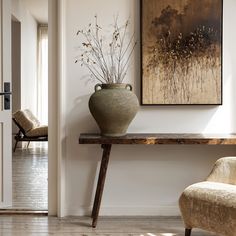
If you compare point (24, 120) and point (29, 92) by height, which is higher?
point (29, 92)

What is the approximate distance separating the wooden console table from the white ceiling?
5294 mm

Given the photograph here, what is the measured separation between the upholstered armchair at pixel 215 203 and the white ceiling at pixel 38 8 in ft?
19.4

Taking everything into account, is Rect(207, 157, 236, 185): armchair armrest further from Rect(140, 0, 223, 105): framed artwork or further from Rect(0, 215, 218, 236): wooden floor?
Rect(140, 0, 223, 105): framed artwork

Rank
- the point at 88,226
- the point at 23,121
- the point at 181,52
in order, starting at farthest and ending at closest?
1. the point at 23,121
2. the point at 181,52
3. the point at 88,226

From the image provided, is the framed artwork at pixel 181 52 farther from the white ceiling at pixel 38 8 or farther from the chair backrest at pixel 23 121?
the white ceiling at pixel 38 8

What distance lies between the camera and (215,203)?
268 centimetres

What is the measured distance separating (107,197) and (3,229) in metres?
0.90

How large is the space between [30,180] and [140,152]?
2.00 meters

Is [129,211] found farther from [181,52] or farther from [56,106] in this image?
[181,52]

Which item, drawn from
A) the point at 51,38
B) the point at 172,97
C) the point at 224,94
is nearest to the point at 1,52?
the point at 51,38

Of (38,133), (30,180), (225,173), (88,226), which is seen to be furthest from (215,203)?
(38,133)

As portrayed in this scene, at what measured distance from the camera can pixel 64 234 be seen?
3201mm

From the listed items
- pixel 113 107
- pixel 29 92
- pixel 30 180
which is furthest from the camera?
pixel 29 92

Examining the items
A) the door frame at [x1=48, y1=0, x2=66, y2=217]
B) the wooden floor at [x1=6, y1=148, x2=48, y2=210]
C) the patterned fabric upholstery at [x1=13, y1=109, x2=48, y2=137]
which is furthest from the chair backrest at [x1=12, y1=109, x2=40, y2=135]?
the door frame at [x1=48, y1=0, x2=66, y2=217]
